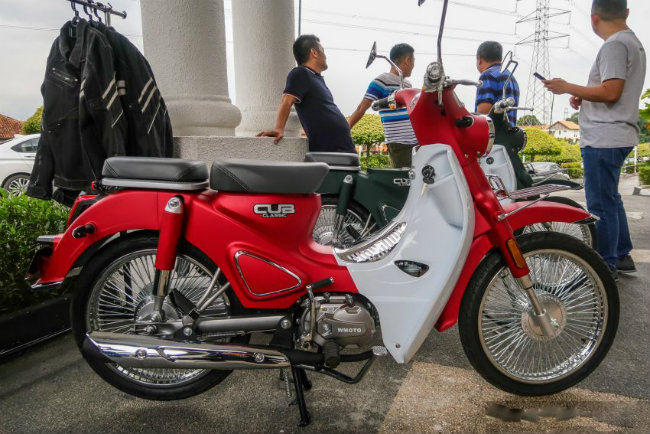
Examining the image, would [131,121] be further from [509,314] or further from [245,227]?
[509,314]

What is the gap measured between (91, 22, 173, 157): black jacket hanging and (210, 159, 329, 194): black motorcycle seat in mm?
823

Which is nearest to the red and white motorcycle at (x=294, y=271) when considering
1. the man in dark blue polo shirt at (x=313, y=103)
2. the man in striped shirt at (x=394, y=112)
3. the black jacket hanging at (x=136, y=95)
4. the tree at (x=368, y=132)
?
the black jacket hanging at (x=136, y=95)

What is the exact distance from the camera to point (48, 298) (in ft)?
8.28

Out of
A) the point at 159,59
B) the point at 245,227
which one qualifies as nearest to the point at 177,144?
the point at 159,59

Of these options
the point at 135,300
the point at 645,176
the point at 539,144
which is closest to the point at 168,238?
the point at 135,300

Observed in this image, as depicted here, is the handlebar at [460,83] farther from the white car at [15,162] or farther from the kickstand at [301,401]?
the white car at [15,162]

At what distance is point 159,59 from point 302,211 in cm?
222

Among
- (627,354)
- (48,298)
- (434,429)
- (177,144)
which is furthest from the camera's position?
(177,144)

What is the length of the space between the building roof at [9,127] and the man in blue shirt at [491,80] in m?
41.4

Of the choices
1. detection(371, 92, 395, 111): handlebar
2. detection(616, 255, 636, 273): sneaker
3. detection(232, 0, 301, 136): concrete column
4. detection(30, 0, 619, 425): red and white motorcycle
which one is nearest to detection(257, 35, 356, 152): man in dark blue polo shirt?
detection(232, 0, 301, 136): concrete column

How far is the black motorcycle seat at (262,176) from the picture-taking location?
1760 millimetres

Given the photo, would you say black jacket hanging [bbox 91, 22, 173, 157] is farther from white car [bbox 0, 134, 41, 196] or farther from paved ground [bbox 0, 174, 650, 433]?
white car [bbox 0, 134, 41, 196]

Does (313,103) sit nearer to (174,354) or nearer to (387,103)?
(387,103)

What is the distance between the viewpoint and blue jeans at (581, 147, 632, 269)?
10.2 feet
